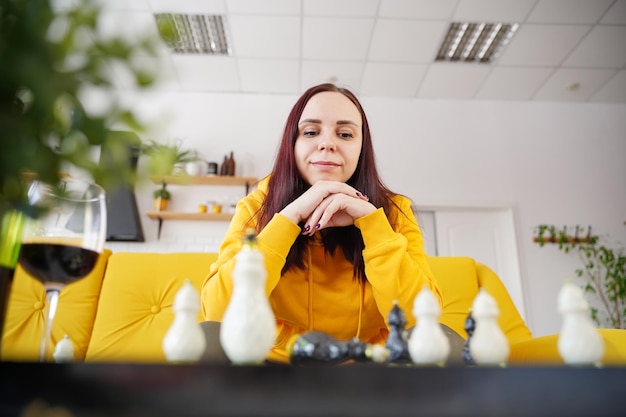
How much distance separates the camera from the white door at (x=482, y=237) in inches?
174

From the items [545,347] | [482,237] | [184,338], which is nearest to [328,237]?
[545,347]

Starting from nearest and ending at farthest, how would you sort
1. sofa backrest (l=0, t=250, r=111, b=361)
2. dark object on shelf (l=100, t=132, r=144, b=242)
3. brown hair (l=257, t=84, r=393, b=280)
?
brown hair (l=257, t=84, r=393, b=280) < sofa backrest (l=0, t=250, r=111, b=361) < dark object on shelf (l=100, t=132, r=144, b=242)

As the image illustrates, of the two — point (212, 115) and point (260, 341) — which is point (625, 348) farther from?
point (212, 115)

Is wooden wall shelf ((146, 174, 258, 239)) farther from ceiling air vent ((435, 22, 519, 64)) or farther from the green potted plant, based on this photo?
the green potted plant

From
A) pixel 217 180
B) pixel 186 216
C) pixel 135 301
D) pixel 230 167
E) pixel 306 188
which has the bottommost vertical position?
pixel 135 301

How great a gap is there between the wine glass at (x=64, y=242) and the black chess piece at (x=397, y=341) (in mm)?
402

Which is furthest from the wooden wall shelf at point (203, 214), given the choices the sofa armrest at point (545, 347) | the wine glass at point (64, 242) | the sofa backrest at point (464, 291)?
the wine glass at point (64, 242)

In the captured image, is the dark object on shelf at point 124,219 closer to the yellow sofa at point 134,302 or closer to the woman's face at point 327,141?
the yellow sofa at point 134,302

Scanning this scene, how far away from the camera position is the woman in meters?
1.00

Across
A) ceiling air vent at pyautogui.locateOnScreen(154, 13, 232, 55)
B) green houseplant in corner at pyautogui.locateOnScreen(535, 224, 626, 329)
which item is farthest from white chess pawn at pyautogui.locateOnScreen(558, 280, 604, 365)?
green houseplant in corner at pyautogui.locateOnScreen(535, 224, 626, 329)

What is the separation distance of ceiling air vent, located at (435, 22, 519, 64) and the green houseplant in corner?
1789 millimetres

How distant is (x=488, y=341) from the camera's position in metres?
0.48

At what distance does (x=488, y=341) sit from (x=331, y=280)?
803 millimetres

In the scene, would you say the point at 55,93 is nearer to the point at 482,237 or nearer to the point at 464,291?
the point at 464,291
